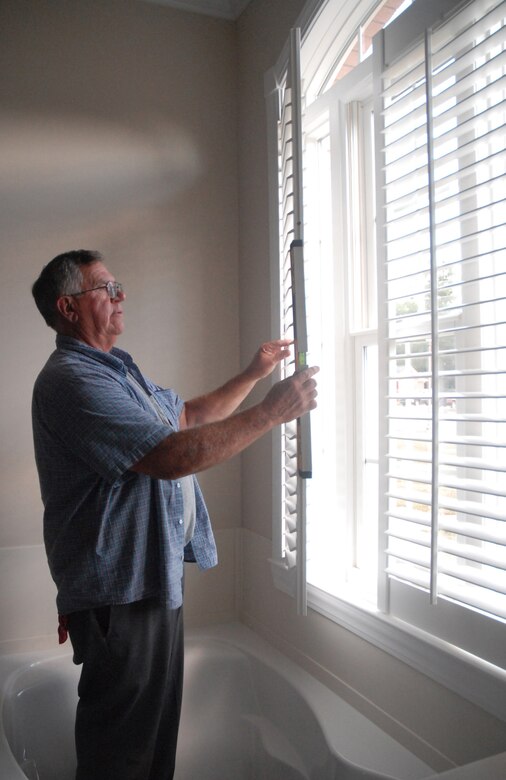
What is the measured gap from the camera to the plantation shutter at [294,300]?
4.53 ft

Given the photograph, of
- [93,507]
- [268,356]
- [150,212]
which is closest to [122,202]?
[150,212]

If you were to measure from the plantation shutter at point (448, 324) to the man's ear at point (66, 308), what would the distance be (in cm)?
77

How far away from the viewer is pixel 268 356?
184 centimetres

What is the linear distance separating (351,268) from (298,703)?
1.26 meters

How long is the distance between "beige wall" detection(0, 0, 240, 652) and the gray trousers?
76 cm

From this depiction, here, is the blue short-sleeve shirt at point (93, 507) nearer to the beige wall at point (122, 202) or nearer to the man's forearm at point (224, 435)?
the man's forearm at point (224, 435)

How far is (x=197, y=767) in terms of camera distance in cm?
192

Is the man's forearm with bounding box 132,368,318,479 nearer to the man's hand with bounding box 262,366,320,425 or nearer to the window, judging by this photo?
the man's hand with bounding box 262,366,320,425

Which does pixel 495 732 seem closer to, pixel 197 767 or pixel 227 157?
pixel 197 767

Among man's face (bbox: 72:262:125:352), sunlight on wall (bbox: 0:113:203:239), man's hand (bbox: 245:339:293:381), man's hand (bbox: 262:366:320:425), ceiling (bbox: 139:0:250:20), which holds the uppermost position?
ceiling (bbox: 139:0:250:20)

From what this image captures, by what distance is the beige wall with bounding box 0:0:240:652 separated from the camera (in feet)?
7.14

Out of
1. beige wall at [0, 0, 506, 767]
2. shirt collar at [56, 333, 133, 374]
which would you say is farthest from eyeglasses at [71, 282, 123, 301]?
beige wall at [0, 0, 506, 767]

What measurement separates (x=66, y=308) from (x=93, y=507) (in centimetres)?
50

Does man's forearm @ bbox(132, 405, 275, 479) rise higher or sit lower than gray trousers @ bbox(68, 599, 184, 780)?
higher
